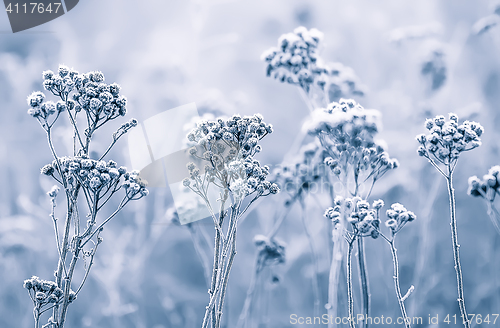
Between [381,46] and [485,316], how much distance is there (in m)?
1.38

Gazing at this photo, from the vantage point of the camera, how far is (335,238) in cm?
146

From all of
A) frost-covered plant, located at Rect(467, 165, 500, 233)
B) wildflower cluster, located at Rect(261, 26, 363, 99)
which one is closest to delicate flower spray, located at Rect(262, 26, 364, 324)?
wildflower cluster, located at Rect(261, 26, 363, 99)

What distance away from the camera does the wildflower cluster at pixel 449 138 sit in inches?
43.6

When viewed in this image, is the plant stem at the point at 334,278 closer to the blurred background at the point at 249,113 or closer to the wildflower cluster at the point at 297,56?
the blurred background at the point at 249,113

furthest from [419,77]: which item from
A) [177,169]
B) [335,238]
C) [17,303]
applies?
[17,303]

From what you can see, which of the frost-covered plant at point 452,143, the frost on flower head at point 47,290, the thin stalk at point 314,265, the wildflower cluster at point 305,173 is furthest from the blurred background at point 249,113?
the frost on flower head at point 47,290

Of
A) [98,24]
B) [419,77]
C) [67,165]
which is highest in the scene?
[98,24]

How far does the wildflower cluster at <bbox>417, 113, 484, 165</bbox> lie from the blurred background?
1.56 feet

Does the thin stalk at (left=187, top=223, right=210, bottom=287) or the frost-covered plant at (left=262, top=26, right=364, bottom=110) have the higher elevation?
the frost-covered plant at (left=262, top=26, right=364, bottom=110)

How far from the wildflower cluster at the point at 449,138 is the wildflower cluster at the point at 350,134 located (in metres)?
0.17

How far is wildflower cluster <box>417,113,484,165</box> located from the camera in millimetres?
1108

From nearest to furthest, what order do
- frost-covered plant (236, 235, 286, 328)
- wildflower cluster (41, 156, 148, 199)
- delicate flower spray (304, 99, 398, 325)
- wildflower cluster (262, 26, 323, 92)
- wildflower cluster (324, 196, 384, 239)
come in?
wildflower cluster (41, 156, 148, 199) < wildflower cluster (324, 196, 384, 239) < delicate flower spray (304, 99, 398, 325) < wildflower cluster (262, 26, 323, 92) < frost-covered plant (236, 235, 286, 328)

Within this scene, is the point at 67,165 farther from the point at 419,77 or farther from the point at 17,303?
the point at 419,77

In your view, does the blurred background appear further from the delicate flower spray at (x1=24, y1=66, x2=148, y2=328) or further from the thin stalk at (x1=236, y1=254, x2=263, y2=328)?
the delicate flower spray at (x1=24, y1=66, x2=148, y2=328)
